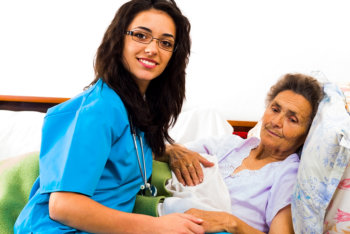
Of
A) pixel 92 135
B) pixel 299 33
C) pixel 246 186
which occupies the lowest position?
pixel 246 186

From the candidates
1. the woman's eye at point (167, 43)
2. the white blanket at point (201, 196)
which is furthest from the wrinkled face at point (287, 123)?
the woman's eye at point (167, 43)

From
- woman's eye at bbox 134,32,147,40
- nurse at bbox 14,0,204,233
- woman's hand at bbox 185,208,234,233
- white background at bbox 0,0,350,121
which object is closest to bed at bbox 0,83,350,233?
woman's hand at bbox 185,208,234,233

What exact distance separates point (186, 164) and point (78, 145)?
580 millimetres

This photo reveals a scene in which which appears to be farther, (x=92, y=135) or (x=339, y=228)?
(x=339, y=228)

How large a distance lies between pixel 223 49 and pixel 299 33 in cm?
50

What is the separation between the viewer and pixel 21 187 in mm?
1163

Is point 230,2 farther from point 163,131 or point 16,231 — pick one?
point 16,231

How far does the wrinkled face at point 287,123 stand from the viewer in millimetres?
1220

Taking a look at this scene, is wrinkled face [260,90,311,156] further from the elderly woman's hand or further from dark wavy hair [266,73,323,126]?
the elderly woman's hand

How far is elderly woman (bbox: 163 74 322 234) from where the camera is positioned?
3.57 feet

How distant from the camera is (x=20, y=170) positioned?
1190 millimetres

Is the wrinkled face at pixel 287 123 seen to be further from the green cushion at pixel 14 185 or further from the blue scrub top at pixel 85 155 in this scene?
the green cushion at pixel 14 185

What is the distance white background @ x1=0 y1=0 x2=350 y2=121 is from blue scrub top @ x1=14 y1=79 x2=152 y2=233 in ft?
4.28

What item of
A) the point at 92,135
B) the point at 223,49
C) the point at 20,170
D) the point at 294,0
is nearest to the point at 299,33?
the point at 294,0
